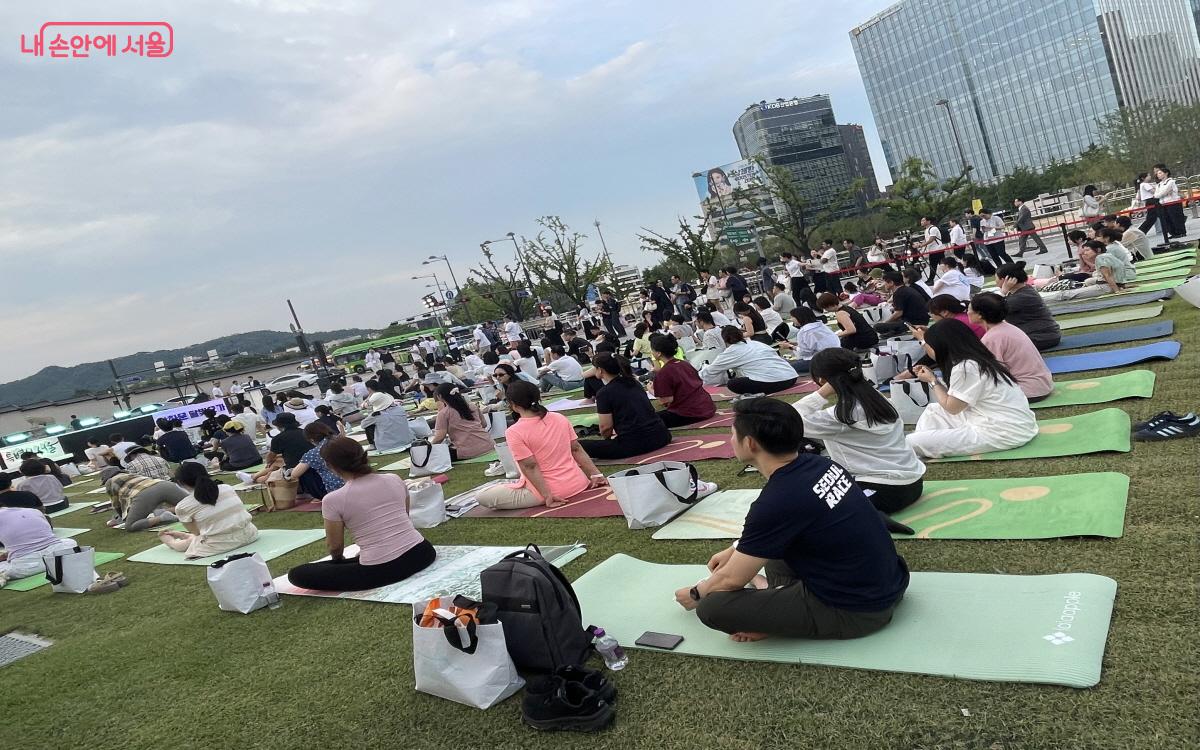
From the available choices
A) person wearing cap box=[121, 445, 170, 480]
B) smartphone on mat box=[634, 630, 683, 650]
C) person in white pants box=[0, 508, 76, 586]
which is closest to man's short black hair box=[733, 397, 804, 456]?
smartphone on mat box=[634, 630, 683, 650]

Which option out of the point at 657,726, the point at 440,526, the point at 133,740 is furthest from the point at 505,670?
the point at 440,526

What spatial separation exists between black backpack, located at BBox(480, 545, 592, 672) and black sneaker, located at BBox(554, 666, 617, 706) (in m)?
0.16

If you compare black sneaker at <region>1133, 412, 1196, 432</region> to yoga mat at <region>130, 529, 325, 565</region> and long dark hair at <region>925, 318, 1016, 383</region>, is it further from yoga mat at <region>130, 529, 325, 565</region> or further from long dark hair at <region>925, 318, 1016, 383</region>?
yoga mat at <region>130, 529, 325, 565</region>

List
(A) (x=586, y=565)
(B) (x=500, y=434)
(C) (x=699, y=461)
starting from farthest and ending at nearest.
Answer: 1. (B) (x=500, y=434)
2. (C) (x=699, y=461)
3. (A) (x=586, y=565)

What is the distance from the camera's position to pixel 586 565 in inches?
189

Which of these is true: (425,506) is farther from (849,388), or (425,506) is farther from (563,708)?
(849,388)

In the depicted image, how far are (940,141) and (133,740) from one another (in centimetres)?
12548

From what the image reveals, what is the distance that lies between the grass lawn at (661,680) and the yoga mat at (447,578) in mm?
111

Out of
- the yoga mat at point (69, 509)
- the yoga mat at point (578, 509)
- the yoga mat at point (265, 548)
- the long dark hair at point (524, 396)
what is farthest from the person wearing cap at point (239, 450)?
the long dark hair at point (524, 396)

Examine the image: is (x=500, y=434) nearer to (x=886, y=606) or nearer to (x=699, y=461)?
(x=699, y=461)

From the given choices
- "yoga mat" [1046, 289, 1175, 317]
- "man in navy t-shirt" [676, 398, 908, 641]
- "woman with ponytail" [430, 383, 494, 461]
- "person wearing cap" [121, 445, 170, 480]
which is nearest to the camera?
"man in navy t-shirt" [676, 398, 908, 641]

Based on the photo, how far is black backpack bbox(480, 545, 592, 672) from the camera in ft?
11.0

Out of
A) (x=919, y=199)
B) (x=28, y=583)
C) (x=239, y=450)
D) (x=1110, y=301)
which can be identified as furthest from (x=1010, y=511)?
(x=919, y=199)

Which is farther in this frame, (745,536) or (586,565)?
(586,565)
